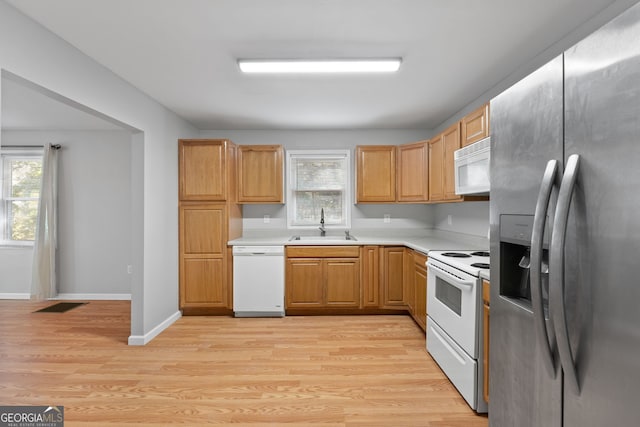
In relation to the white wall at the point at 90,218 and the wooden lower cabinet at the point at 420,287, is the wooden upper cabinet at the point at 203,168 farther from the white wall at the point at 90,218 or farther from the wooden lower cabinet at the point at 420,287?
the wooden lower cabinet at the point at 420,287

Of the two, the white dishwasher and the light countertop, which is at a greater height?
the light countertop

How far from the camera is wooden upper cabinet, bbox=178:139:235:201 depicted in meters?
3.73

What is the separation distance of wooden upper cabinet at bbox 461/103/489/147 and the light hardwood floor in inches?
76.9

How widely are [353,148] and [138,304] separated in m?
3.28

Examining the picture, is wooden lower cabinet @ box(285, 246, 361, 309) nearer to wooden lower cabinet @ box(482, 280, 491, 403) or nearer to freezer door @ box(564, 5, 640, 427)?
wooden lower cabinet @ box(482, 280, 491, 403)

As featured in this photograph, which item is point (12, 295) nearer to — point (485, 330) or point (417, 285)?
point (417, 285)

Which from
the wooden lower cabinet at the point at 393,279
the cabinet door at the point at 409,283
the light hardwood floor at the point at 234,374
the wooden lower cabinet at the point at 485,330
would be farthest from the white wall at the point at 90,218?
the wooden lower cabinet at the point at 485,330

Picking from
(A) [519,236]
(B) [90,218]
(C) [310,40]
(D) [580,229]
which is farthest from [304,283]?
(B) [90,218]

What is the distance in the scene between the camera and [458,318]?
2.18 m

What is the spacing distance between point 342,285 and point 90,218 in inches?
152

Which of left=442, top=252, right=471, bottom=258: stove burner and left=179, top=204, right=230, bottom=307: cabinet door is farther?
left=179, top=204, right=230, bottom=307: cabinet door

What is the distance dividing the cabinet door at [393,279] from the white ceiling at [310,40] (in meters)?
1.84

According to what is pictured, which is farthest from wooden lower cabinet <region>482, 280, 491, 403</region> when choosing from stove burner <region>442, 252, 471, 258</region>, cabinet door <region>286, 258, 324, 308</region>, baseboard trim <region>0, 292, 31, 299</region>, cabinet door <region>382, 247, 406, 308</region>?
baseboard trim <region>0, 292, 31, 299</region>

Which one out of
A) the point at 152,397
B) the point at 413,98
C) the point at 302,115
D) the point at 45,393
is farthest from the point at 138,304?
the point at 413,98
